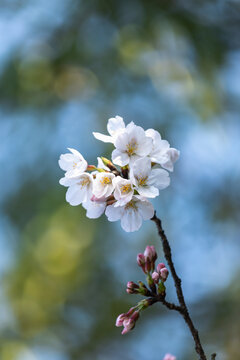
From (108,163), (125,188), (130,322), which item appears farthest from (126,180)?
(130,322)

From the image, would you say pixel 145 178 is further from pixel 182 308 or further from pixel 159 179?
pixel 182 308

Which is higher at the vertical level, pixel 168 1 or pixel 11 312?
pixel 168 1

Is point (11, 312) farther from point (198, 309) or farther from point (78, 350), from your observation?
point (198, 309)

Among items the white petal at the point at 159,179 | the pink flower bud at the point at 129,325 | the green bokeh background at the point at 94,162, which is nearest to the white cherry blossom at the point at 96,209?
the white petal at the point at 159,179

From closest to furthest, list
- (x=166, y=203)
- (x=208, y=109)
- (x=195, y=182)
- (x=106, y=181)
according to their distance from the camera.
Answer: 1. (x=106, y=181)
2. (x=208, y=109)
3. (x=166, y=203)
4. (x=195, y=182)

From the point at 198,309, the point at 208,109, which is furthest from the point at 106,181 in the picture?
the point at 198,309

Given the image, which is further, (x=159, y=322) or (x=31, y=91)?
(x=159, y=322)

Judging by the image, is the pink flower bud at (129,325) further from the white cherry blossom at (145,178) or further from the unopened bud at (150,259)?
the white cherry blossom at (145,178)
